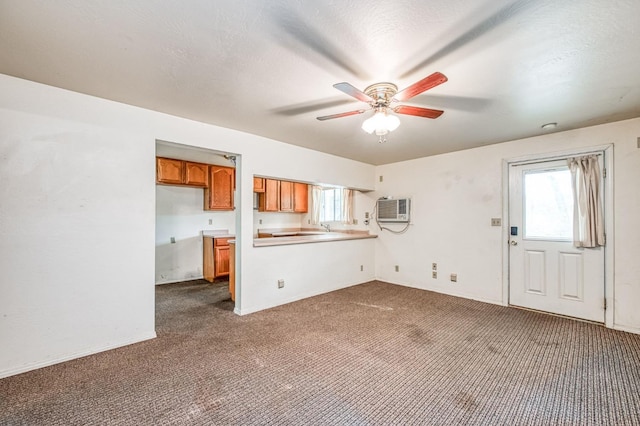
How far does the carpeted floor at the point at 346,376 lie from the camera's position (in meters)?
1.68

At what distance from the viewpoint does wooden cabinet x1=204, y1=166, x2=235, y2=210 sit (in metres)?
5.32

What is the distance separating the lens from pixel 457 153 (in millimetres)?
4258

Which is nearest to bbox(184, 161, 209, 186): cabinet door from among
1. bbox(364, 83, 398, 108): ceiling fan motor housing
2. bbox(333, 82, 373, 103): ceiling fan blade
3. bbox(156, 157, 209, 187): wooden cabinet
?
bbox(156, 157, 209, 187): wooden cabinet

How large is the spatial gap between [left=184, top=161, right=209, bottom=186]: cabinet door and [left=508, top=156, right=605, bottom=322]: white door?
500 cm

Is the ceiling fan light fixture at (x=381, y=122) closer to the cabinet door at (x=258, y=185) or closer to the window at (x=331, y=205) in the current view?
the window at (x=331, y=205)

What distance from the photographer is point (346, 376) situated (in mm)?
2082

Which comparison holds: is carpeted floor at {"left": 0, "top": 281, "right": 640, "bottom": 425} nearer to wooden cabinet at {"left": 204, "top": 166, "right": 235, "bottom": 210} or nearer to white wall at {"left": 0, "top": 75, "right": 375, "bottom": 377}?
white wall at {"left": 0, "top": 75, "right": 375, "bottom": 377}

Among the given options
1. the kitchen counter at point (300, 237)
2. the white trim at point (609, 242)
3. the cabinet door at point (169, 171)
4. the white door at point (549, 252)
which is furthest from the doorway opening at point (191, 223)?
the white trim at point (609, 242)

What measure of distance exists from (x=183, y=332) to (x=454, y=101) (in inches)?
137

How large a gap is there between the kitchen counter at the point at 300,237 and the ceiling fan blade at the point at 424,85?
2.47 m

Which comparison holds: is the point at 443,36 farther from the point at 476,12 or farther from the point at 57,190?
the point at 57,190

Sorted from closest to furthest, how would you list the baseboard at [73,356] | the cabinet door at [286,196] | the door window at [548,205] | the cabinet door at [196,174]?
the baseboard at [73,356] < the door window at [548,205] < the cabinet door at [196,174] < the cabinet door at [286,196]

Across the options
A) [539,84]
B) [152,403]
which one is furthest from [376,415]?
[539,84]

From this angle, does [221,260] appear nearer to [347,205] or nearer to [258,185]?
[258,185]
